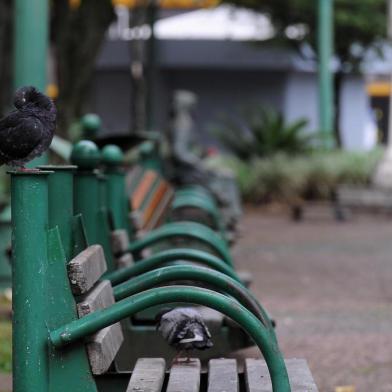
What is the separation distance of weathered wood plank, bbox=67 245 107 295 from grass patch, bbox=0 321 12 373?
187 cm

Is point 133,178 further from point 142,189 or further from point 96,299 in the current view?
point 96,299

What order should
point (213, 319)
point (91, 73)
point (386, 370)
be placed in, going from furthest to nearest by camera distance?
point (91, 73), point (386, 370), point (213, 319)

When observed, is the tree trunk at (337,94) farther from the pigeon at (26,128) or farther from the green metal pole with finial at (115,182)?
the pigeon at (26,128)

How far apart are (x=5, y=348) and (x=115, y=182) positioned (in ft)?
3.39

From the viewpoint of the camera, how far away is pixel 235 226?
1023 centimetres

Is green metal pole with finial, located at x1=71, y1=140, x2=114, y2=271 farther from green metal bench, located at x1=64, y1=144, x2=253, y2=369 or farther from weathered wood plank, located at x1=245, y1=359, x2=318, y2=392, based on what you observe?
weathered wood plank, located at x1=245, y1=359, x2=318, y2=392

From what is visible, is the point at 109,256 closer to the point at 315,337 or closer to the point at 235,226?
the point at 315,337

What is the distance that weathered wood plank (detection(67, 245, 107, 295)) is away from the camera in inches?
130

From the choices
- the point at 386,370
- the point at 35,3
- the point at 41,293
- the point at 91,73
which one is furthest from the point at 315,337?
the point at 91,73

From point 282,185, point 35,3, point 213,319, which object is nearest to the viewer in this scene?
point 213,319

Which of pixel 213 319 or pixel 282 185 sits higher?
pixel 213 319

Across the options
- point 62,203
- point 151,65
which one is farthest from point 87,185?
point 151,65

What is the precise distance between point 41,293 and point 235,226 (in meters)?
7.12

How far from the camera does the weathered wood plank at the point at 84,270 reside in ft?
10.8
